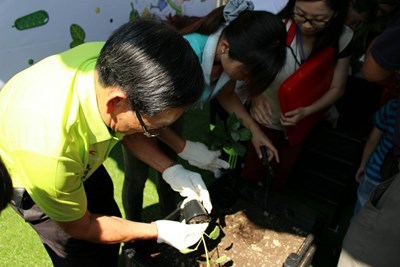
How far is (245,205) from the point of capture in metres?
1.78

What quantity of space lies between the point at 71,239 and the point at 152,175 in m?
1.43

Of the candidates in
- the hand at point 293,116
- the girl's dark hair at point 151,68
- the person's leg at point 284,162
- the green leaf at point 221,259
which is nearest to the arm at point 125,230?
the green leaf at point 221,259

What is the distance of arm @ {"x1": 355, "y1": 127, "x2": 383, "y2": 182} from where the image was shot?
1933 millimetres

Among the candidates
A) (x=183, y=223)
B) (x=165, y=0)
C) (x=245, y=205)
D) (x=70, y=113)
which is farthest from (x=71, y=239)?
(x=165, y=0)

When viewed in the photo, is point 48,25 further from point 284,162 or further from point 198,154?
point 284,162

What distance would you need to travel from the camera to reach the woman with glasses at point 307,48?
1723 millimetres

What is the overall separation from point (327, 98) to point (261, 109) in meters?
0.37

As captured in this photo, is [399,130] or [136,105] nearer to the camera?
[136,105]

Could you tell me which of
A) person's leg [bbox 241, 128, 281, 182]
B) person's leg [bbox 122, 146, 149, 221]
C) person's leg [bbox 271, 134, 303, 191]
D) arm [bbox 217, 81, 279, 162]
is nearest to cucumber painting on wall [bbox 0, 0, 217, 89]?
person's leg [bbox 122, 146, 149, 221]

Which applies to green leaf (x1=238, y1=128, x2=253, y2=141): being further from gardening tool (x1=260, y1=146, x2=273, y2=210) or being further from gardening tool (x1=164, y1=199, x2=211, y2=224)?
gardening tool (x1=164, y1=199, x2=211, y2=224)

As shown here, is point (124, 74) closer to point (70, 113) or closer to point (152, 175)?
point (70, 113)

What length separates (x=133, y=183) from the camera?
1929 mm

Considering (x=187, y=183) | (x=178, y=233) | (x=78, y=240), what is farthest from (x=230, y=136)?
(x=78, y=240)

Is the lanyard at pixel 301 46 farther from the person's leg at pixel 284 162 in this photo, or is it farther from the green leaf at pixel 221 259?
the green leaf at pixel 221 259
